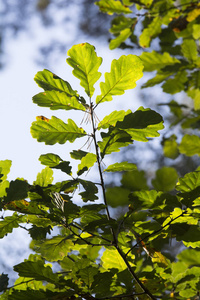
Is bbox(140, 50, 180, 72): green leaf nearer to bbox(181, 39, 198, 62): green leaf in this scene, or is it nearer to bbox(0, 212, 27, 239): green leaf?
bbox(181, 39, 198, 62): green leaf

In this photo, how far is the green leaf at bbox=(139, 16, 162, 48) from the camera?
6.83ft

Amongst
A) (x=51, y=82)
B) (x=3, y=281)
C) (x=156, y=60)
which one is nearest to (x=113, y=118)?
(x=51, y=82)

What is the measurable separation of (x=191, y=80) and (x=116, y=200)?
1469 mm

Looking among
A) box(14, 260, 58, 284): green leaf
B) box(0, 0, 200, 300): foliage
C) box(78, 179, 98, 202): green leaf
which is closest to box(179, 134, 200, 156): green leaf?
box(0, 0, 200, 300): foliage

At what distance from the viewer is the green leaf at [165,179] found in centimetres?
87

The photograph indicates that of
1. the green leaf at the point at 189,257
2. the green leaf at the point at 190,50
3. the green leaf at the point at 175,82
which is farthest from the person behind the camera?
the green leaf at the point at 175,82

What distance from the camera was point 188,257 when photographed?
129cm

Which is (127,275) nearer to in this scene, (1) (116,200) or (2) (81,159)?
(1) (116,200)

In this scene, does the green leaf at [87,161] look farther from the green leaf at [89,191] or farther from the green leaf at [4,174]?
the green leaf at [4,174]

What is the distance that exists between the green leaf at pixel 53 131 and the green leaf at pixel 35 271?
0.32 m

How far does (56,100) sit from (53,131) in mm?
88

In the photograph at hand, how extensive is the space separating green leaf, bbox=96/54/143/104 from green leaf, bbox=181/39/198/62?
1.13m

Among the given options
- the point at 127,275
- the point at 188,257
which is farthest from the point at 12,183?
the point at 188,257

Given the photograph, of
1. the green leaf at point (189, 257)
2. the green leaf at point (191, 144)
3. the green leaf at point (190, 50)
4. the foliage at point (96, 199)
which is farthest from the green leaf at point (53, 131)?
the green leaf at point (190, 50)
